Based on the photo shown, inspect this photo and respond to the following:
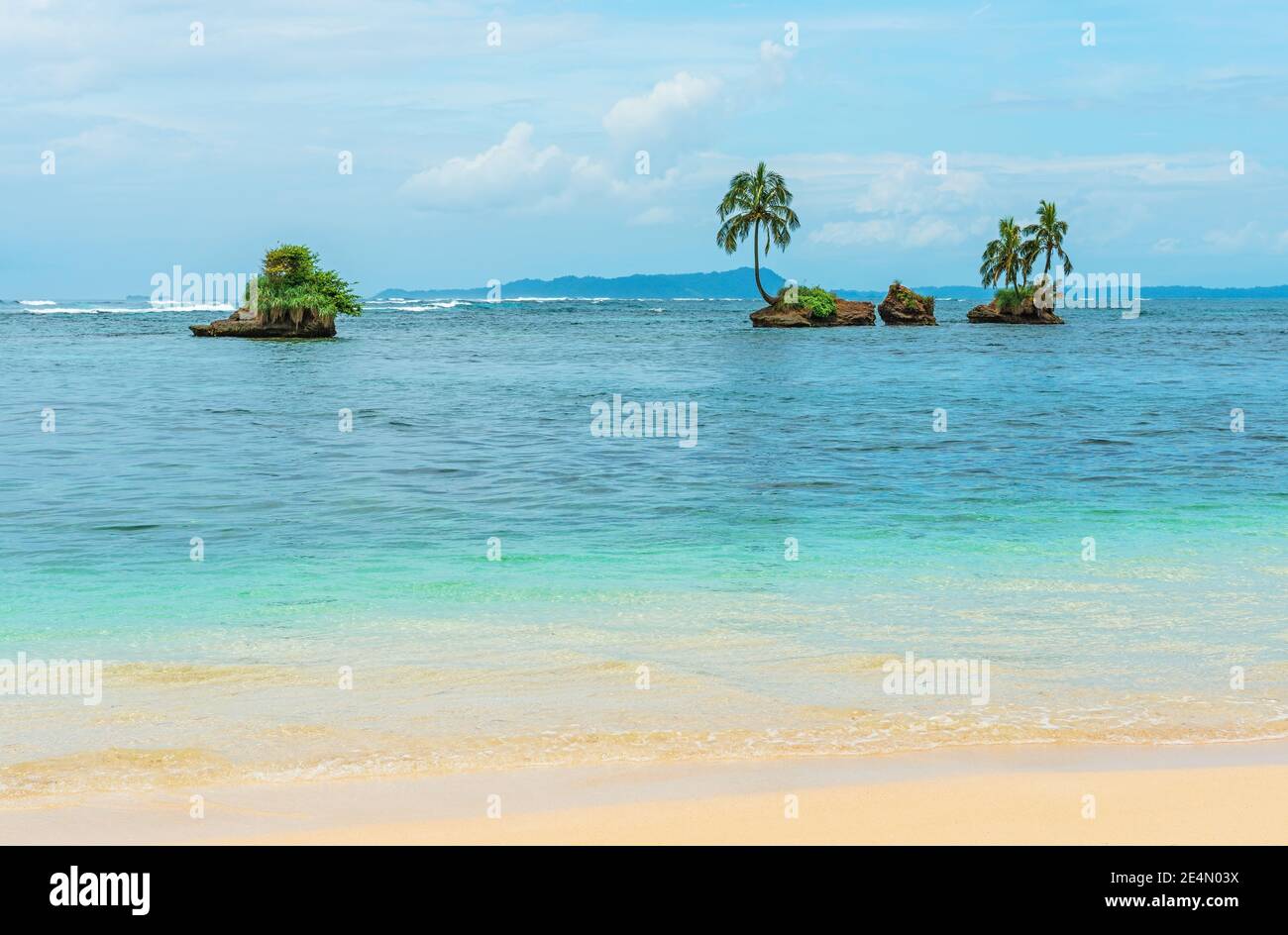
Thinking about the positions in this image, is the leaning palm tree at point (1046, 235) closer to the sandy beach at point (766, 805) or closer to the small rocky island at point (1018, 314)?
the small rocky island at point (1018, 314)

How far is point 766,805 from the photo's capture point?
589cm

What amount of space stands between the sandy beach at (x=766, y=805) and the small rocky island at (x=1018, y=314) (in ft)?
319

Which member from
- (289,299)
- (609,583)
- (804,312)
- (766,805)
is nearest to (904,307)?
(804,312)

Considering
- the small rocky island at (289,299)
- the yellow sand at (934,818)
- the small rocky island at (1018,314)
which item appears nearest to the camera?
the yellow sand at (934,818)

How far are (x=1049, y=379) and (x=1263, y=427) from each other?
14.7 meters

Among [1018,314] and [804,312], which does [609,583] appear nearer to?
[804,312]

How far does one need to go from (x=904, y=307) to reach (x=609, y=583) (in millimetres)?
86717

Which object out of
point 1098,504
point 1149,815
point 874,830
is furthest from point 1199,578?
point 874,830

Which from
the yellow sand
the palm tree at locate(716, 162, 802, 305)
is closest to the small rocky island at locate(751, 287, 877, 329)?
the palm tree at locate(716, 162, 802, 305)

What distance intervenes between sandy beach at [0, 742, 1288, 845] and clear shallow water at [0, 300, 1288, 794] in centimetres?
35

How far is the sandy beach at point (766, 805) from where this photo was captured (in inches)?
217

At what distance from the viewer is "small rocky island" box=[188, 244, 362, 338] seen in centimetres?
6138

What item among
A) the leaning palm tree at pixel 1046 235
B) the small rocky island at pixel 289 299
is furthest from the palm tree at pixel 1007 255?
the small rocky island at pixel 289 299

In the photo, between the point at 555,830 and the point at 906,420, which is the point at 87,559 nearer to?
the point at 555,830
